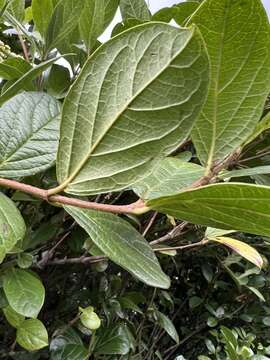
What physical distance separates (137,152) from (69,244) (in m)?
0.53

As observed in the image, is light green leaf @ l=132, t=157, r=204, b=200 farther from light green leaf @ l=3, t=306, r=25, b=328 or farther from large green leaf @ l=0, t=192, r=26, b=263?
light green leaf @ l=3, t=306, r=25, b=328

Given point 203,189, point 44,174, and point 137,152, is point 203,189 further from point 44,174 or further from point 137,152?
point 44,174

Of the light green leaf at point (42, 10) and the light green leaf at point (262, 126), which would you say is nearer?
the light green leaf at point (262, 126)

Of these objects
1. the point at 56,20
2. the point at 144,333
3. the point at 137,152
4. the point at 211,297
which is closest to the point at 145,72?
the point at 137,152

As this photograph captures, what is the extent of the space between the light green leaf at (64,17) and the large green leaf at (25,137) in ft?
0.62

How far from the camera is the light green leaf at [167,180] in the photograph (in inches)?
21.3

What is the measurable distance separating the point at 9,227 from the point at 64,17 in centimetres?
38

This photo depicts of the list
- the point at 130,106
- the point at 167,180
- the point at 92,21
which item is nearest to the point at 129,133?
the point at 130,106

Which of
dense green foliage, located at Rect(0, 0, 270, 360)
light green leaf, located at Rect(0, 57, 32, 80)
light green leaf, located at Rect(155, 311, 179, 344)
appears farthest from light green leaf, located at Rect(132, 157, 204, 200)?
light green leaf, located at Rect(155, 311, 179, 344)

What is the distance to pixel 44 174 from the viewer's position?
0.81 metres

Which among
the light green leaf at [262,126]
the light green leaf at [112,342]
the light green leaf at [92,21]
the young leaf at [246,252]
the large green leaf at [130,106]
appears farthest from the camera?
the light green leaf at [112,342]

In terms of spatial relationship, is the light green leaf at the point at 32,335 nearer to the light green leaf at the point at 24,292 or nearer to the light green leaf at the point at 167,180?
the light green leaf at the point at 24,292

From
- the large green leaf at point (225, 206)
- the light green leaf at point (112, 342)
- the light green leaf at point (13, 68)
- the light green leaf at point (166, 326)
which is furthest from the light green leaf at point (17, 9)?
the light green leaf at point (166, 326)

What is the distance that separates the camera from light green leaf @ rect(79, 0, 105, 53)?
77 centimetres
